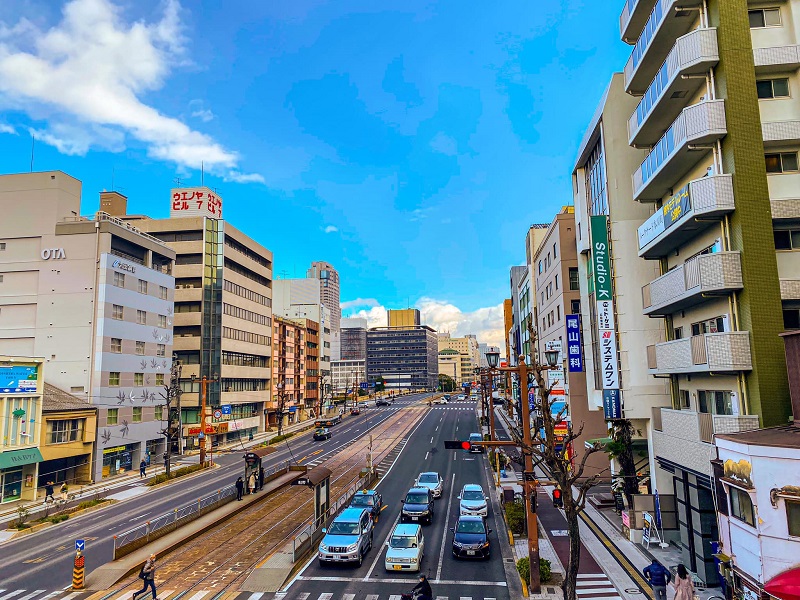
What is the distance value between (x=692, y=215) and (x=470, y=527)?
17.6 m

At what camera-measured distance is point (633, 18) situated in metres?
27.5

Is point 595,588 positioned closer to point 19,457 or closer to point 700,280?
point 700,280

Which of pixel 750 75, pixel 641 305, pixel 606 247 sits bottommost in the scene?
pixel 641 305

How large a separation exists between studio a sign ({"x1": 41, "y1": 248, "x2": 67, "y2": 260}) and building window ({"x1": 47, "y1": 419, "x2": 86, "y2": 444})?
16.3 m

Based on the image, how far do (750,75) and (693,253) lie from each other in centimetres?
728

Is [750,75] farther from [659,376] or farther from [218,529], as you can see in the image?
[218,529]

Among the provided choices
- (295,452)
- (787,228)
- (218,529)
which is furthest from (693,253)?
(295,452)

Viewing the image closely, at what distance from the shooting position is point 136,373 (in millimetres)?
57656

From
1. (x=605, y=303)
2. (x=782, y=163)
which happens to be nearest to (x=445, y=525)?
(x=605, y=303)

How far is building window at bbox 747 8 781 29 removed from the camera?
21406mm

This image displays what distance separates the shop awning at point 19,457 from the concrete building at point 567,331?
3955 cm

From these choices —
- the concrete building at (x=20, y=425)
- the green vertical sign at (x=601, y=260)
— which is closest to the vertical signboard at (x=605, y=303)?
the green vertical sign at (x=601, y=260)

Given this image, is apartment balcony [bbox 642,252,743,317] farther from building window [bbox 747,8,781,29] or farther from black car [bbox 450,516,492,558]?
black car [bbox 450,516,492,558]

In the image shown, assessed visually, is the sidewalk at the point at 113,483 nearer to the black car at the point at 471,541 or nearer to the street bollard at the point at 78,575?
the street bollard at the point at 78,575
